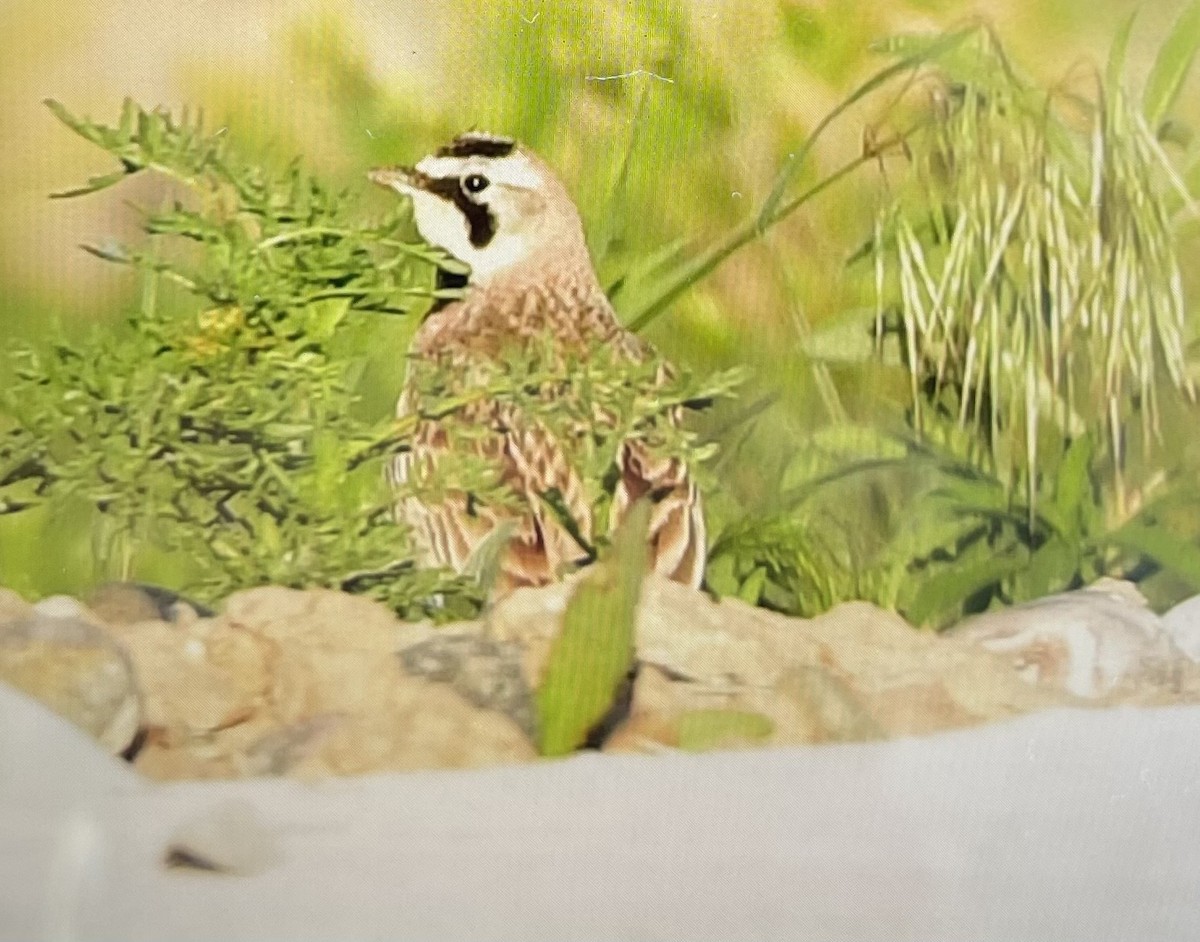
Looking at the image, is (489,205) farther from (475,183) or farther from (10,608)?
(10,608)

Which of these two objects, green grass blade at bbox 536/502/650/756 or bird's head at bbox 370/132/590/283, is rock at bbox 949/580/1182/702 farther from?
bird's head at bbox 370/132/590/283

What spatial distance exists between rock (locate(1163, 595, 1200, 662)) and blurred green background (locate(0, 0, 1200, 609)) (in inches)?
6.8

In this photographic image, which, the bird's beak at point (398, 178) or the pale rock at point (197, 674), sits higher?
the bird's beak at point (398, 178)

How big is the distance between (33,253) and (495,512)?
0.26 m

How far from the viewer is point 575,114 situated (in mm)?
711

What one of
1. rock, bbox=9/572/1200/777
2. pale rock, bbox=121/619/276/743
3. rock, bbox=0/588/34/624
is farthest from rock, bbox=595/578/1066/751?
rock, bbox=0/588/34/624

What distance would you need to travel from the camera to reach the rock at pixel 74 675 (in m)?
0.69

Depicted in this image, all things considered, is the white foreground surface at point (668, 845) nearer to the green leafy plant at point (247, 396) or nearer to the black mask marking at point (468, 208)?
the green leafy plant at point (247, 396)

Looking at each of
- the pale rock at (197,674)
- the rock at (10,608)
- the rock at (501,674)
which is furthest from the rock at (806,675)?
the rock at (10,608)

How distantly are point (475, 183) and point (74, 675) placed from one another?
31cm

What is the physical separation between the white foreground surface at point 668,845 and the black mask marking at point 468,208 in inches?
10.7

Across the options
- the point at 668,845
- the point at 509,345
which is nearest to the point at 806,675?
the point at 668,845

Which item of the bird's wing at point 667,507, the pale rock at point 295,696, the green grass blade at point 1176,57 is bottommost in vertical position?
the pale rock at point 295,696

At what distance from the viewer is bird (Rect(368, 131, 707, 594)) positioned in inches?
27.9
